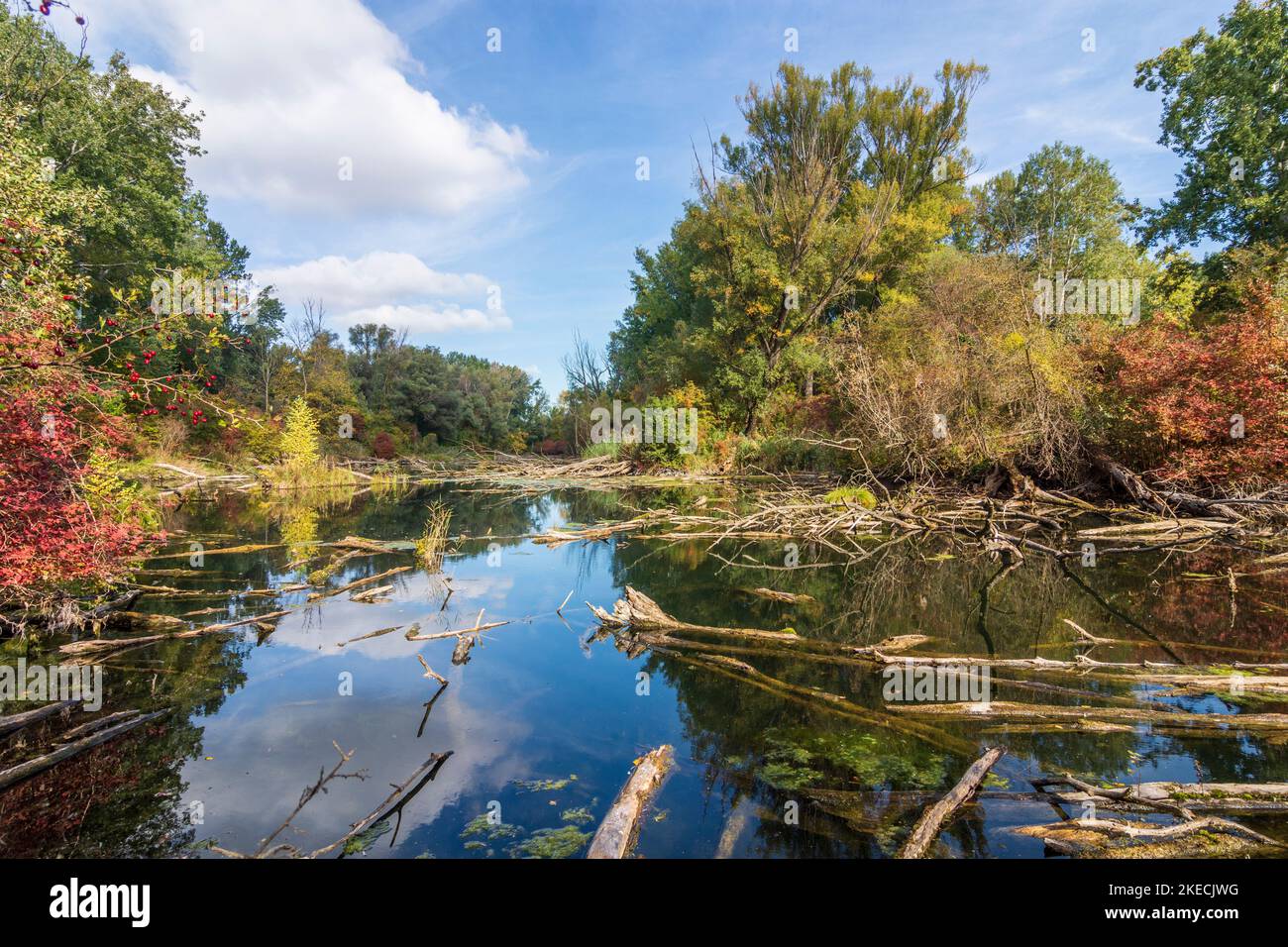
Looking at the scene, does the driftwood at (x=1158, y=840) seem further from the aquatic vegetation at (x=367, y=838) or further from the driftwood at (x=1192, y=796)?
the aquatic vegetation at (x=367, y=838)

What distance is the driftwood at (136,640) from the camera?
18.8 feet

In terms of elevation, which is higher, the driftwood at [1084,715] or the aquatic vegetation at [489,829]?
the driftwood at [1084,715]

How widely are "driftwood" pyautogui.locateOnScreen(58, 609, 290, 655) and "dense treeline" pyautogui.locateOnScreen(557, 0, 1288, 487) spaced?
12323 mm

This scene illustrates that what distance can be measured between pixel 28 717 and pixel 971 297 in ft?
75.3

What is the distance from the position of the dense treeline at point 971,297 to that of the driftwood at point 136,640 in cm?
1232

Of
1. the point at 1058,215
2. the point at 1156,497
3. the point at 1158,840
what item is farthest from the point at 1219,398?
the point at 1058,215

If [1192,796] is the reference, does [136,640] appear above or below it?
above

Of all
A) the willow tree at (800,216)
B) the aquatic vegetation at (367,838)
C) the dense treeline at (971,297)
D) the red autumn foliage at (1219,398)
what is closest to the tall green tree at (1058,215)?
the dense treeline at (971,297)

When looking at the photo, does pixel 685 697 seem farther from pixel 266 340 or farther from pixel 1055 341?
pixel 266 340

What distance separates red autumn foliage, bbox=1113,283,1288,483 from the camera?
35.2ft

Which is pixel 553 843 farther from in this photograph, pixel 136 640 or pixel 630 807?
pixel 136 640

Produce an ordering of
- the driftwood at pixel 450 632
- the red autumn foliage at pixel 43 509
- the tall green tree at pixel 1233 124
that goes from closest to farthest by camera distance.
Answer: the red autumn foliage at pixel 43 509 → the driftwood at pixel 450 632 → the tall green tree at pixel 1233 124

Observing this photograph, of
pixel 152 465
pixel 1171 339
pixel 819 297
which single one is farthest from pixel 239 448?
pixel 1171 339

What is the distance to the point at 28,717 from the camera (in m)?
4.23
